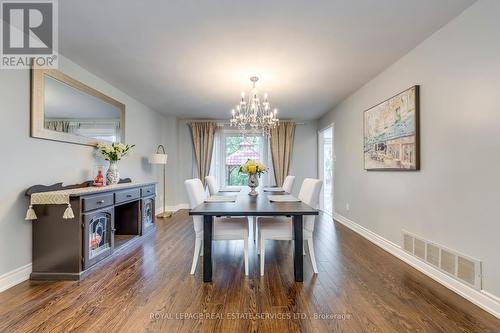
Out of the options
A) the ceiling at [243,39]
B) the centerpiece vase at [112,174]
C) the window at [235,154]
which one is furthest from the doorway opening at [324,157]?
the centerpiece vase at [112,174]

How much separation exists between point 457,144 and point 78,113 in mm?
4064

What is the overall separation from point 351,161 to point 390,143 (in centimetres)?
130

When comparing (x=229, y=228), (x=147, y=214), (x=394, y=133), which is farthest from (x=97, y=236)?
(x=394, y=133)

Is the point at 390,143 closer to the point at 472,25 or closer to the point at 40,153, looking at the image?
the point at 472,25

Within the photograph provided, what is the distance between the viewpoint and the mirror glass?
2684 millimetres

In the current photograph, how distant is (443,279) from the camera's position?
89.5 inches

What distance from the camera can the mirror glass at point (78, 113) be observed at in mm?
2684

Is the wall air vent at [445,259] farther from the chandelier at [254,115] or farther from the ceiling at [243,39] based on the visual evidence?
the chandelier at [254,115]

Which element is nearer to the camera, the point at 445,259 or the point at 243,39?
the point at 445,259

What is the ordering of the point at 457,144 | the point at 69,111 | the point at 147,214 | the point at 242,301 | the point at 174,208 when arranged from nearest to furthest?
the point at 242,301 < the point at 457,144 < the point at 69,111 < the point at 147,214 < the point at 174,208

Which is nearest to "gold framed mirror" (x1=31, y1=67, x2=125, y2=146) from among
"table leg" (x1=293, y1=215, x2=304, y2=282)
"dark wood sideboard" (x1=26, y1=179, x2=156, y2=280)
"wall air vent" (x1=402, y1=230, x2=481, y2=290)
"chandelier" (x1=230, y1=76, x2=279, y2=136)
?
"dark wood sideboard" (x1=26, y1=179, x2=156, y2=280)

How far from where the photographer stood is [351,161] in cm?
440

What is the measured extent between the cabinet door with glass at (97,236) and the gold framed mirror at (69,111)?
956 millimetres

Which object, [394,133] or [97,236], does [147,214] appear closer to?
[97,236]
